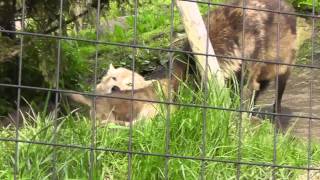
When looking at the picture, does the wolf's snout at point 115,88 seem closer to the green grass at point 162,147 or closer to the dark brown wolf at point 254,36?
the dark brown wolf at point 254,36

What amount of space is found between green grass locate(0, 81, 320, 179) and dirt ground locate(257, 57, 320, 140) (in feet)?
3.50

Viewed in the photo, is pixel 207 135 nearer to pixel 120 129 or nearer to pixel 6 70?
pixel 120 129

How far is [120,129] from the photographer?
5.93 m

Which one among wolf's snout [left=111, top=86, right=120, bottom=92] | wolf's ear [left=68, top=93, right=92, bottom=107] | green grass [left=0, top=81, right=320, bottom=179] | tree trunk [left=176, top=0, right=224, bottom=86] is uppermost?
tree trunk [left=176, top=0, right=224, bottom=86]

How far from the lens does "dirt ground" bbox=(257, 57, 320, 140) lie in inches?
286

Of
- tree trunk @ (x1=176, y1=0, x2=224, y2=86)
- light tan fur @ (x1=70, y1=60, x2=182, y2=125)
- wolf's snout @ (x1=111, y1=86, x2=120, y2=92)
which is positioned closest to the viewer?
light tan fur @ (x1=70, y1=60, x2=182, y2=125)

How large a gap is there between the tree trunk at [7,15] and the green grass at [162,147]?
1.18 metres

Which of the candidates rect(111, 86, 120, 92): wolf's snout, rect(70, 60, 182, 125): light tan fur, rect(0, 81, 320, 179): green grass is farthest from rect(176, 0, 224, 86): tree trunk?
rect(111, 86, 120, 92): wolf's snout

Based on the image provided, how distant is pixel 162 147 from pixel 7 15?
7.21 feet

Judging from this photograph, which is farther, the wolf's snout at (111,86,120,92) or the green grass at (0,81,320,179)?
the wolf's snout at (111,86,120,92)

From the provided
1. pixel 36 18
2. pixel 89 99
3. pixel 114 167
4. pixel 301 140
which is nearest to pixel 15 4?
pixel 36 18

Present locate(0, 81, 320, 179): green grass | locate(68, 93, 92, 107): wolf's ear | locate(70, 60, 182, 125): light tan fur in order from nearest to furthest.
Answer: locate(0, 81, 320, 179): green grass
locate(70, 60, 182, 125): light tan fur
locate(68, 93, 92, 107): wolf's ear

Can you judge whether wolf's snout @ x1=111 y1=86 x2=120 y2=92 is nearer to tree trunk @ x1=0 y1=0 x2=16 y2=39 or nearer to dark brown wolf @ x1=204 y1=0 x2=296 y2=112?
dark brown wolf @ x1=204 y1=0 x2=296 y2=112

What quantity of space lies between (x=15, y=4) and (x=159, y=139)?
2.13 meters
